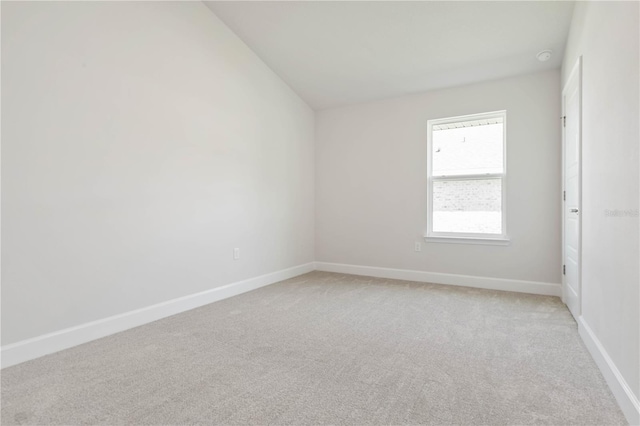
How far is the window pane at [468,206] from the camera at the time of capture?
13.0ft

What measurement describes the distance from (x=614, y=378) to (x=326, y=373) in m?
1.46

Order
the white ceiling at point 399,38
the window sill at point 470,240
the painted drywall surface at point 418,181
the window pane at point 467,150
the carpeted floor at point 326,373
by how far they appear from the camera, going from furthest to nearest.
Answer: the window pane at point 467,150 → the window sill at point 470,240 → the painted drywall surface at point 418,181 → the white ceiling at point 399,38 → the carpeted floor at point 326,373

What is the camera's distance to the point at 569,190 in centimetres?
311

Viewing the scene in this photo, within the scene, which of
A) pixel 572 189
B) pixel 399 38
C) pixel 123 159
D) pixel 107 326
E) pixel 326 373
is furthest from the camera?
pixel 399 38

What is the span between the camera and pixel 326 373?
1886 millimetres

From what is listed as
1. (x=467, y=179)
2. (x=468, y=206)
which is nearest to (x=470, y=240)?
(x=468, y=206)

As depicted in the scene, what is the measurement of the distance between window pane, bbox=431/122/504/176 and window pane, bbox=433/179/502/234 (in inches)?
6.1

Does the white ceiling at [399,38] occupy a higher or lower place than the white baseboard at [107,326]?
higher

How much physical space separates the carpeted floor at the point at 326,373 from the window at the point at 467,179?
4.14 feet

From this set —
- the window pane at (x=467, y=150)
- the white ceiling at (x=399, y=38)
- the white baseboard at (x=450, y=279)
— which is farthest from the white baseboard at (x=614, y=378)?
the white ceiling at (x=399, y=38)

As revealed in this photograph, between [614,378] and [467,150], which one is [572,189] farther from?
[614,378]

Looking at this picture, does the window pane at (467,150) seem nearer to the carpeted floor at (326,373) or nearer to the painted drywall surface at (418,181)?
the painted drywall surface at (418,181)

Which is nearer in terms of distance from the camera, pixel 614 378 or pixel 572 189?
pixel 614 378

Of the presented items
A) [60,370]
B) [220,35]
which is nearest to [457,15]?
[220,35]
